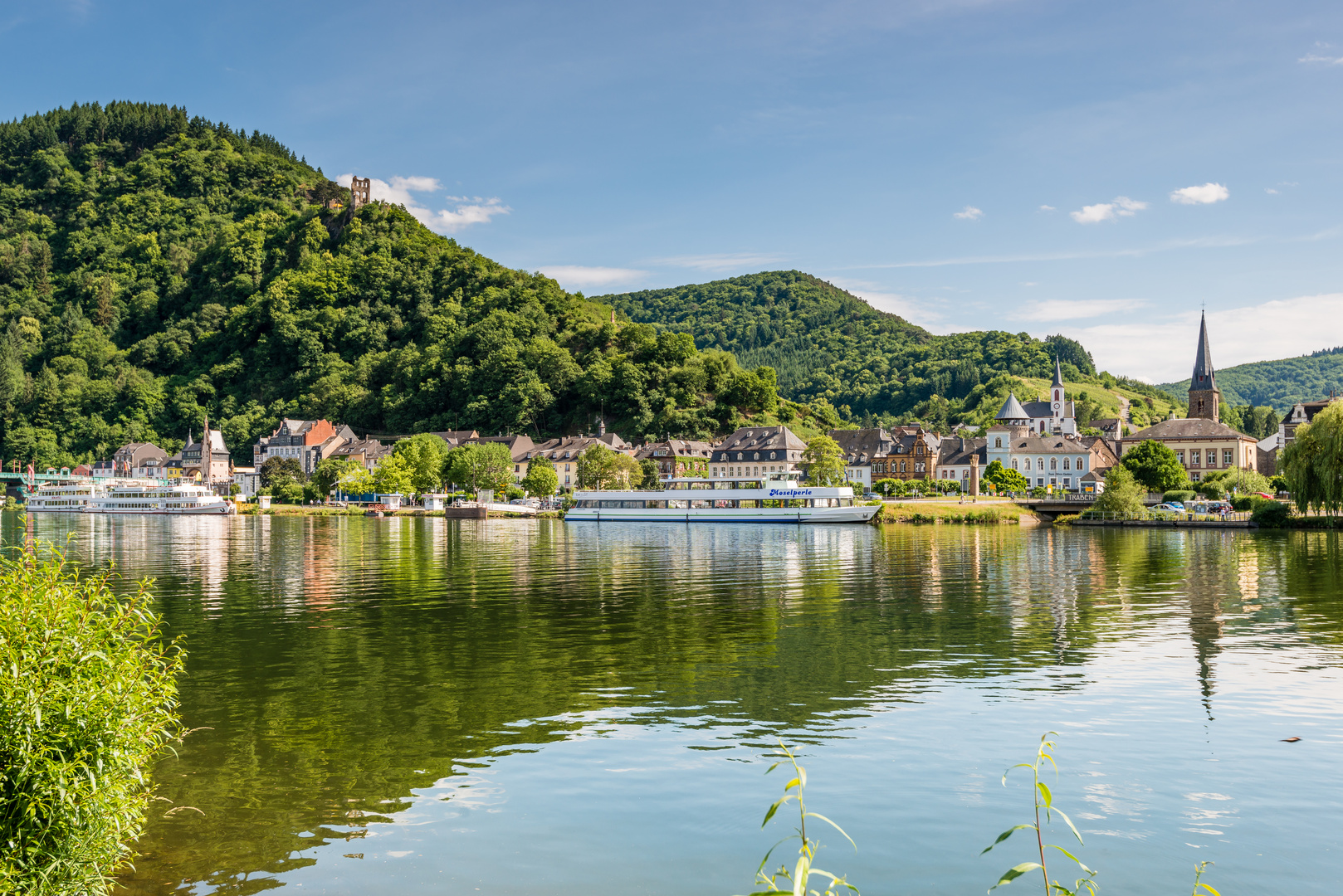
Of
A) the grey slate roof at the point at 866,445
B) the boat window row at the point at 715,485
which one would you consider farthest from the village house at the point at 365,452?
the grey slate roof at the point at 866,445

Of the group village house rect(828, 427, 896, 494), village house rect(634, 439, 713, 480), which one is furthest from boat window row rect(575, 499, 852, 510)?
village house rect(828, 427, 896, 494)

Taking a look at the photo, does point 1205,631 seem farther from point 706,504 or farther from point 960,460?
point 960,460

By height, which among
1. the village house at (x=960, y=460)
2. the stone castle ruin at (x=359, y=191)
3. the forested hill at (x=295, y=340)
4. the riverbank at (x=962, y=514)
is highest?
the stone castle ruin at (x=359, y=191)

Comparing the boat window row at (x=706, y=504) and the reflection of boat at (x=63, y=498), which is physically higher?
the reflection of boat at (x=63, y=498)

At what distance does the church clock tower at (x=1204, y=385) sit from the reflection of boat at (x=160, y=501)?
125 meters

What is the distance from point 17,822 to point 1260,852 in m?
11.5

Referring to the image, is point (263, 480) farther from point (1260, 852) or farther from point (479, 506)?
point (1260, 852)

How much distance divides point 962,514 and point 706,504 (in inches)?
977

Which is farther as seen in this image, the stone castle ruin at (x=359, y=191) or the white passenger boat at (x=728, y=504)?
the stone castle ruin at (x=359, y=191)

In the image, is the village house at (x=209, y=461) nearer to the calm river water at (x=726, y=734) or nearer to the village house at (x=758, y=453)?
the village house at (x=758, y=453)

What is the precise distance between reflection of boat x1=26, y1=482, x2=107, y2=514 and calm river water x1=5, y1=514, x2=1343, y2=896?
106783 millimetres

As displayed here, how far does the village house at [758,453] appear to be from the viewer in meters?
125

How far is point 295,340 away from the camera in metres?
169

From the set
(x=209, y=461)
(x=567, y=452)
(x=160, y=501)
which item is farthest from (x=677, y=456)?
(x=209, y=461)
